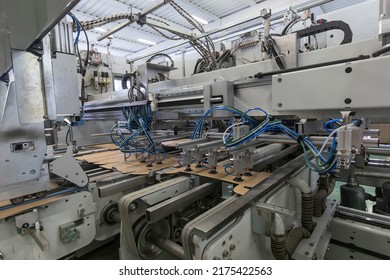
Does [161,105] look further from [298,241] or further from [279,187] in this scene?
[298,241]

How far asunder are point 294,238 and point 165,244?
0.69 meters

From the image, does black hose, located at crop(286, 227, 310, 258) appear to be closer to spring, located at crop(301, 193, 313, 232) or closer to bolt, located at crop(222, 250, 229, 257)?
spring, located at crop(301, 193, 313, 232)

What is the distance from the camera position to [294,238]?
3.71ft

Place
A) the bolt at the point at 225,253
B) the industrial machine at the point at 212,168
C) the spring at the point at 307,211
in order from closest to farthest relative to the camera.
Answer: the bolt at the point at 225,253 → the industrial machine at the point at 212,168 → the spring at the point at 307,211

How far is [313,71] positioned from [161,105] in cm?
122

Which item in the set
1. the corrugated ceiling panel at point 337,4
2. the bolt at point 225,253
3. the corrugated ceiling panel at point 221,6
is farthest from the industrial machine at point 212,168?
the corrugated ceiling panel at point 337,4

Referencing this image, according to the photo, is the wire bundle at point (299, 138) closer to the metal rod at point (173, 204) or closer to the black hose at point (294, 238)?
the metal rod at point (173, 204)

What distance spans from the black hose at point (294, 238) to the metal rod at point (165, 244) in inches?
21.0

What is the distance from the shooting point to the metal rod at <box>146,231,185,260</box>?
3.16 feet

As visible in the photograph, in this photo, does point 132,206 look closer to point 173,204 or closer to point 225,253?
point 173,204

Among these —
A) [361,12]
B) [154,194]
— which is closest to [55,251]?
[154,194]

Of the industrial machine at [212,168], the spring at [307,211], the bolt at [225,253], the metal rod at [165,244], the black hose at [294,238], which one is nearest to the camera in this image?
the bolt at [225,253]

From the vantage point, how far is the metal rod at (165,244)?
3.16ft
